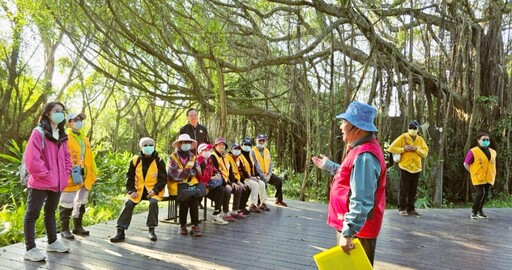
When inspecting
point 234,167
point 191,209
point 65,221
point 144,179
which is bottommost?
point 65,221

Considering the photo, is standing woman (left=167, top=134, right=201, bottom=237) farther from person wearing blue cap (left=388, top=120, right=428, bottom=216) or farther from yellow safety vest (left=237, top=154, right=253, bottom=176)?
person wearing blue cap (left=388, top=120, right=428, bottom=216)

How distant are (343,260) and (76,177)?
9.69 feet

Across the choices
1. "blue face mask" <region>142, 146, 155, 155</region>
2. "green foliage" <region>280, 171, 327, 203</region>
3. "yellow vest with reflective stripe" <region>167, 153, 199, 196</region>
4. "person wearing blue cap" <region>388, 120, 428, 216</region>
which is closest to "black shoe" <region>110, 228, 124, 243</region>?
"yellow vest with reflective stripe" <region>167, 153, 199, 196</region>

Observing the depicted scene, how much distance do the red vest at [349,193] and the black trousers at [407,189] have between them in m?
3.82

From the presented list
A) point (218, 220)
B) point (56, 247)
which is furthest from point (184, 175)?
point (56, 247)

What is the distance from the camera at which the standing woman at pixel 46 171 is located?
3287mm

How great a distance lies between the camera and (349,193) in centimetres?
216

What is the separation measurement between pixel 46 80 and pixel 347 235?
38.7 feet

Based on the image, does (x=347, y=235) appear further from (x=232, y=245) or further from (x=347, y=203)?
(x=232, y=245)

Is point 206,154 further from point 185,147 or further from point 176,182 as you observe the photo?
point 176,182

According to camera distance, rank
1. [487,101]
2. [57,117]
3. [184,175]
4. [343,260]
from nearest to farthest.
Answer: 1. [343,260]
2. [57,117]
3. [184,175]
4. [487,101]

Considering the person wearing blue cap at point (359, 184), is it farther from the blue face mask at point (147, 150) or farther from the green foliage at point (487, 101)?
the green foliage at point (487, 101)

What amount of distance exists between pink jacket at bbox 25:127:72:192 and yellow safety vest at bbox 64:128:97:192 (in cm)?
47

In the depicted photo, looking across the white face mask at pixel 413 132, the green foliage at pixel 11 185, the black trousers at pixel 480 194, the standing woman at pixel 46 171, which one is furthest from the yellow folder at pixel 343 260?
the green foliage at pixel 11 185
